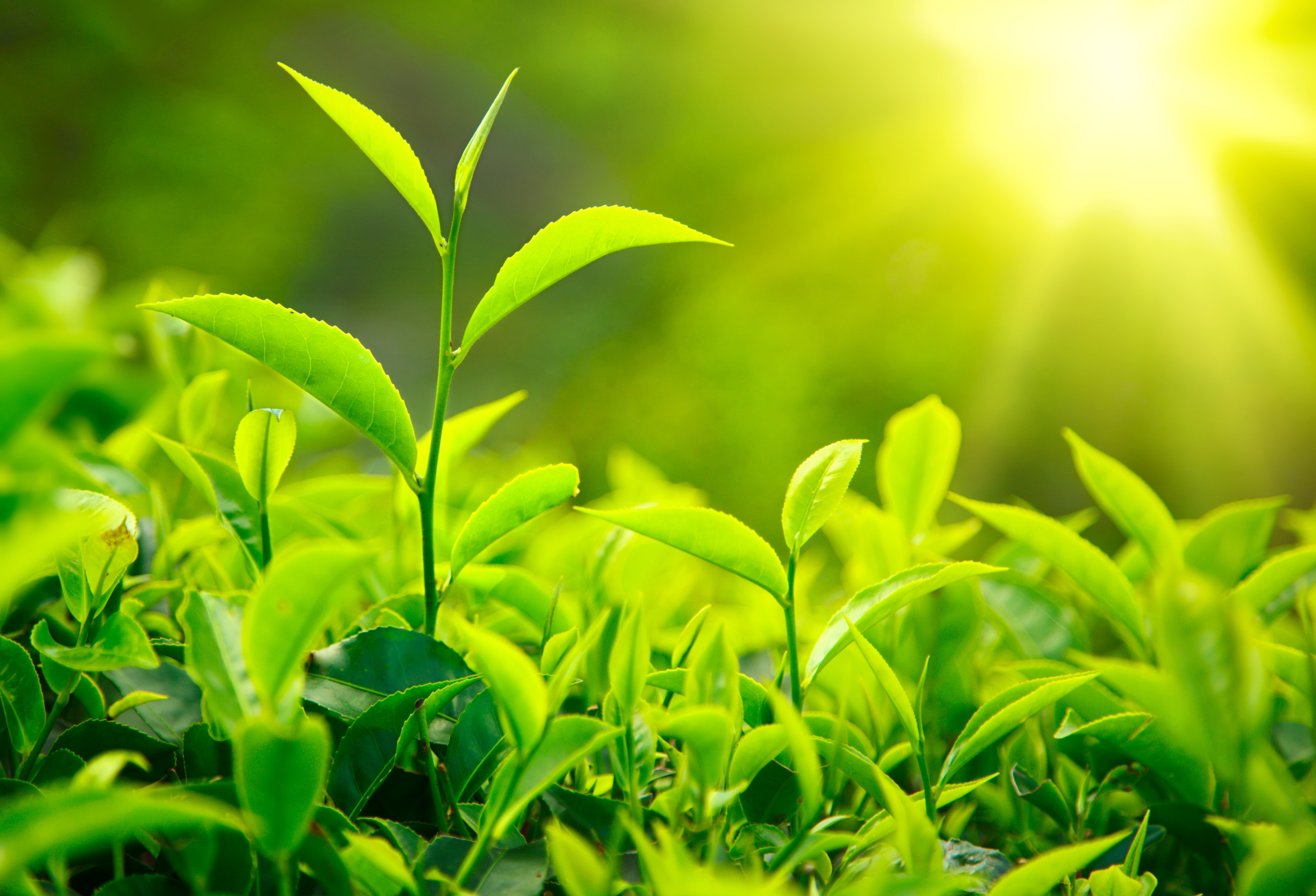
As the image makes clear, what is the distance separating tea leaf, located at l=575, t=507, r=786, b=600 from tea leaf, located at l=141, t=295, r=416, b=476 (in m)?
0.10

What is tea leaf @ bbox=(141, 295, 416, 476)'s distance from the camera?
0.37 meters

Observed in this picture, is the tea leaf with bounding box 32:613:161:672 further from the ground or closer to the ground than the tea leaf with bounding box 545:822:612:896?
closer to the ground

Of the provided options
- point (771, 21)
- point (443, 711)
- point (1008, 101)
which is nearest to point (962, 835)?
point (443, 711)

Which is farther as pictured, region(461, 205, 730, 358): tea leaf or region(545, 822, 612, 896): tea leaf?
region(461, 205, 730, 358): tea leaf

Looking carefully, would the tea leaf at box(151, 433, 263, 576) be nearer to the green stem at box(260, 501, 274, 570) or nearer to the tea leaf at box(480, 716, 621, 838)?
the green stem at box(260, 501, 274, 570)

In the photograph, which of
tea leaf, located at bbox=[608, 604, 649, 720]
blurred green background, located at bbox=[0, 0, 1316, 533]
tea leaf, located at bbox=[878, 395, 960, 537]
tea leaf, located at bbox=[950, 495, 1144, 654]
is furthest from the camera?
blurred green background, located at bbox=[0, 0, 1316, 533]

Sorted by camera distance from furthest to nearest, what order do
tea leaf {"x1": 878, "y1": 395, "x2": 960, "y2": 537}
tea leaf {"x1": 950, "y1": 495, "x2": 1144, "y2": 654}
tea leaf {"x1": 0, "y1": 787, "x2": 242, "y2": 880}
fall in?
tea leaf {"x1": 878, "y1": 395, "x2": 960, "y2": 537}, tea leaf {"x1": 950, "y1": 495, "x2": 1144, "y2": 654}, tea leaf {"x1": 0, "y1": 787, "x2": 242, "y2": 880}

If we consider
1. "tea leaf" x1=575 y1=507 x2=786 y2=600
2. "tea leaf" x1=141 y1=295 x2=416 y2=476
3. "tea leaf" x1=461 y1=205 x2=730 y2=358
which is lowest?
"tea leaf" x1=575 y1=507 x2=786 y2=600

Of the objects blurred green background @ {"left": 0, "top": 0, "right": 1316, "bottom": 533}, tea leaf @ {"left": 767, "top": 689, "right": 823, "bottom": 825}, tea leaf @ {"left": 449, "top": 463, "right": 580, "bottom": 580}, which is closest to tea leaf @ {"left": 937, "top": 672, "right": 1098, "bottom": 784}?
tea leaf @ {"left": 767, "top": 689, "right": 823, "bottom": 825}

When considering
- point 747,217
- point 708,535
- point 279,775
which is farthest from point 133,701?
point 747,217

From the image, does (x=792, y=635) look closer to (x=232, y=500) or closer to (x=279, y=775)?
(x=279, y=775)

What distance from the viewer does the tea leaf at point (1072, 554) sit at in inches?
18.6

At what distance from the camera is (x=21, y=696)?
38cm

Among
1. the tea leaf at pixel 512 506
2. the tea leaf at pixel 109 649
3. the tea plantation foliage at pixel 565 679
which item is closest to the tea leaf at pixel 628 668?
the tea plantation foliage at pixel 565 679
